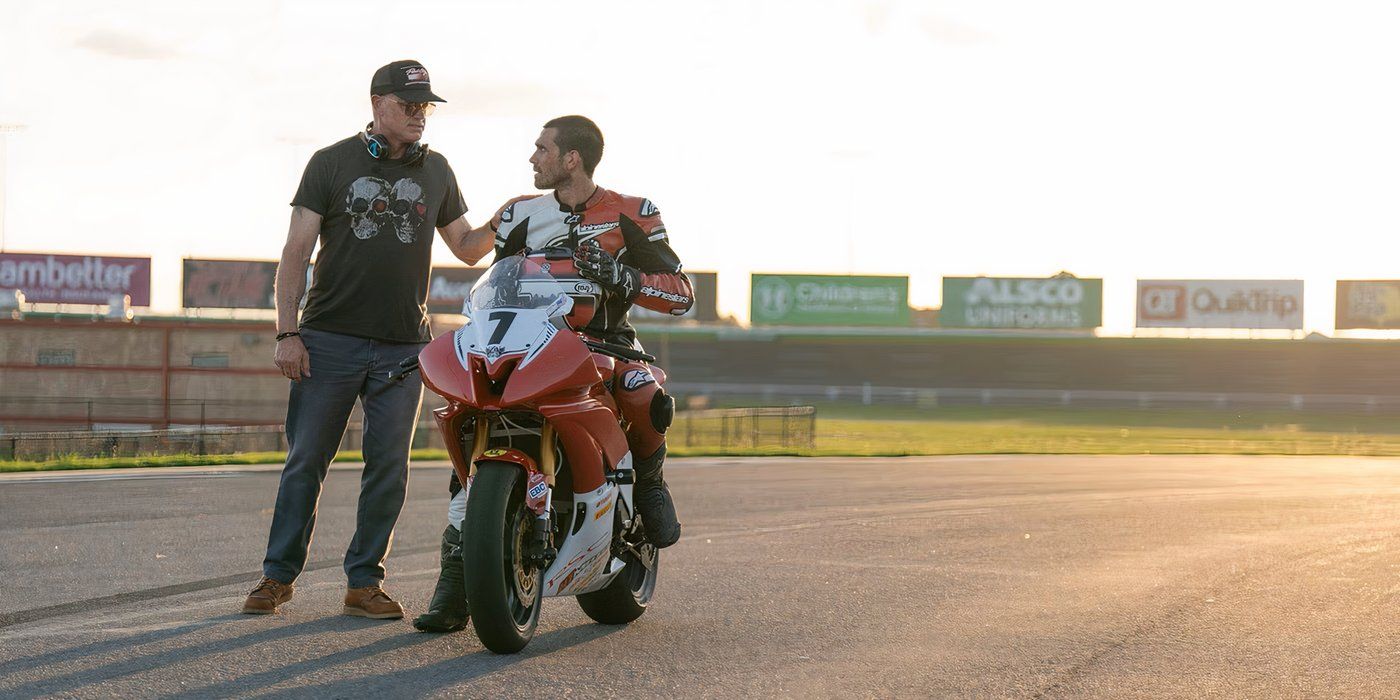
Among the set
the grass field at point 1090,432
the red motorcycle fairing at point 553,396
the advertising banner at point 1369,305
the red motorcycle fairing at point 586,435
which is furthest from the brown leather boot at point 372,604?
the advertising banner at point 1369,305

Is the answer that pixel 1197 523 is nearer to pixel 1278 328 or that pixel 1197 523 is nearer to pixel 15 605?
pixel 15 605

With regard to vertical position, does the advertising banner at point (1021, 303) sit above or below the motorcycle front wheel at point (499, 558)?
above

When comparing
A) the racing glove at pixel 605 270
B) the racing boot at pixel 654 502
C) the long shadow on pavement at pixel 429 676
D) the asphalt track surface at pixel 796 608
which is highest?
the racing glove at pixel 605 270

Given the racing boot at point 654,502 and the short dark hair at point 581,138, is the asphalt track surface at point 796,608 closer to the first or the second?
the racing boot at point 654,502

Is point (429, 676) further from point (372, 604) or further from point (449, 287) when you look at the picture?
point (449, 287)

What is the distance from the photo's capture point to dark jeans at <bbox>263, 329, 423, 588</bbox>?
Result: 6.23m

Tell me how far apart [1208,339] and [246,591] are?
75.6 meters

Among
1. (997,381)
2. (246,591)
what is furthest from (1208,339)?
(246,591)

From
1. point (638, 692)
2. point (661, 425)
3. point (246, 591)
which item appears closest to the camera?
point (638, 692)

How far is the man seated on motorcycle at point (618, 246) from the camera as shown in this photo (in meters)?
5.80

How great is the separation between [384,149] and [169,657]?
2.12 m

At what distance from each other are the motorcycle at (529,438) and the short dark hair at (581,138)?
0.44 metres

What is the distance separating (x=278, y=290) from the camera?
623 cm

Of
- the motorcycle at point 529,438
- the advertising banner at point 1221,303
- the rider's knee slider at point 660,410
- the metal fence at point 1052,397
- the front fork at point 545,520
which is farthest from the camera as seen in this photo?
the advertising banner at point 1221,303
